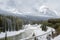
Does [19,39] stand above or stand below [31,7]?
below

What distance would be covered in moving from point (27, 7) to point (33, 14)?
0.52ft

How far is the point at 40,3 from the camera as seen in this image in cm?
219

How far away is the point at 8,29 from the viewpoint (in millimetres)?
2039

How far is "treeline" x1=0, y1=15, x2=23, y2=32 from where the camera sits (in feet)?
6.59

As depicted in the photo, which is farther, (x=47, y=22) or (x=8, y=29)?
(x=47, y=22)

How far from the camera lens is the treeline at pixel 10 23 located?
2010mm

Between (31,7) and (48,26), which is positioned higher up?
(31,7)

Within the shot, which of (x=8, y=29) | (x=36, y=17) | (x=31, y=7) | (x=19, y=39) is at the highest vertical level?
(x=31, y=7)

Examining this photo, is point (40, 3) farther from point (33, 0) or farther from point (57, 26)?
point (57, 26)

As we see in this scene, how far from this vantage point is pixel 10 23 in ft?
6.74

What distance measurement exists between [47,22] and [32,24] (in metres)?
0.27

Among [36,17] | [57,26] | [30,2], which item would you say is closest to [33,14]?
[36,17]

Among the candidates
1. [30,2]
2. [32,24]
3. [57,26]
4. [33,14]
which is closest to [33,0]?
[30,2]

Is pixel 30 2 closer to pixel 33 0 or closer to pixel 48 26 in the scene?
pixel 33 0
